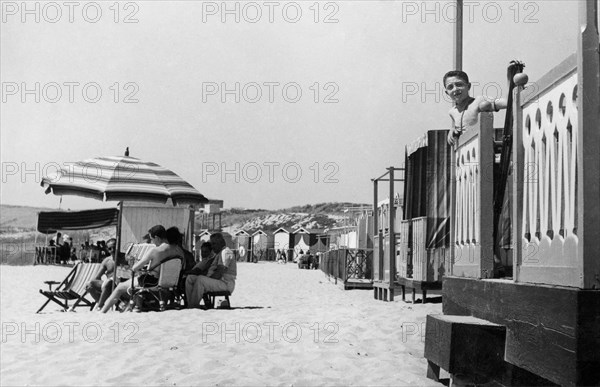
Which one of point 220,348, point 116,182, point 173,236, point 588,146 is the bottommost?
point 220,348

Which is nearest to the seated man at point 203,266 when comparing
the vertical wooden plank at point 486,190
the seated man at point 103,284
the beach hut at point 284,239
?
the seated man at point 103,284

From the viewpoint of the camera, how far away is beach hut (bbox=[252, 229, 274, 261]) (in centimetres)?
5344

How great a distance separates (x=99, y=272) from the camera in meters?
9.91

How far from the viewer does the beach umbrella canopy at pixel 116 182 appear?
9.30 metres

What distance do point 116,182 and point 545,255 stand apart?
767 centimetres

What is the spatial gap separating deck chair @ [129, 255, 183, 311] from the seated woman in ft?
0.23

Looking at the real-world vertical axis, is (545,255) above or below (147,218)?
below

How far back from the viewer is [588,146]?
2.36 m

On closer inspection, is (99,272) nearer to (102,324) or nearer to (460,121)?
(102,324)

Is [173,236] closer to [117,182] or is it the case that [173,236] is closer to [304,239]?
[117,182]

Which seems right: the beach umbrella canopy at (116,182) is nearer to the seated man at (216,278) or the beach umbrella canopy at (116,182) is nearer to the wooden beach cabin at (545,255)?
the seated man at (216,278)

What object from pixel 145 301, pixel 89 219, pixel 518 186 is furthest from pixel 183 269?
pixel 89 219

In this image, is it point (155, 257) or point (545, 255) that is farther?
point (155, 257)

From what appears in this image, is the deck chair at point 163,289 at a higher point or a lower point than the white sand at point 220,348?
higher
